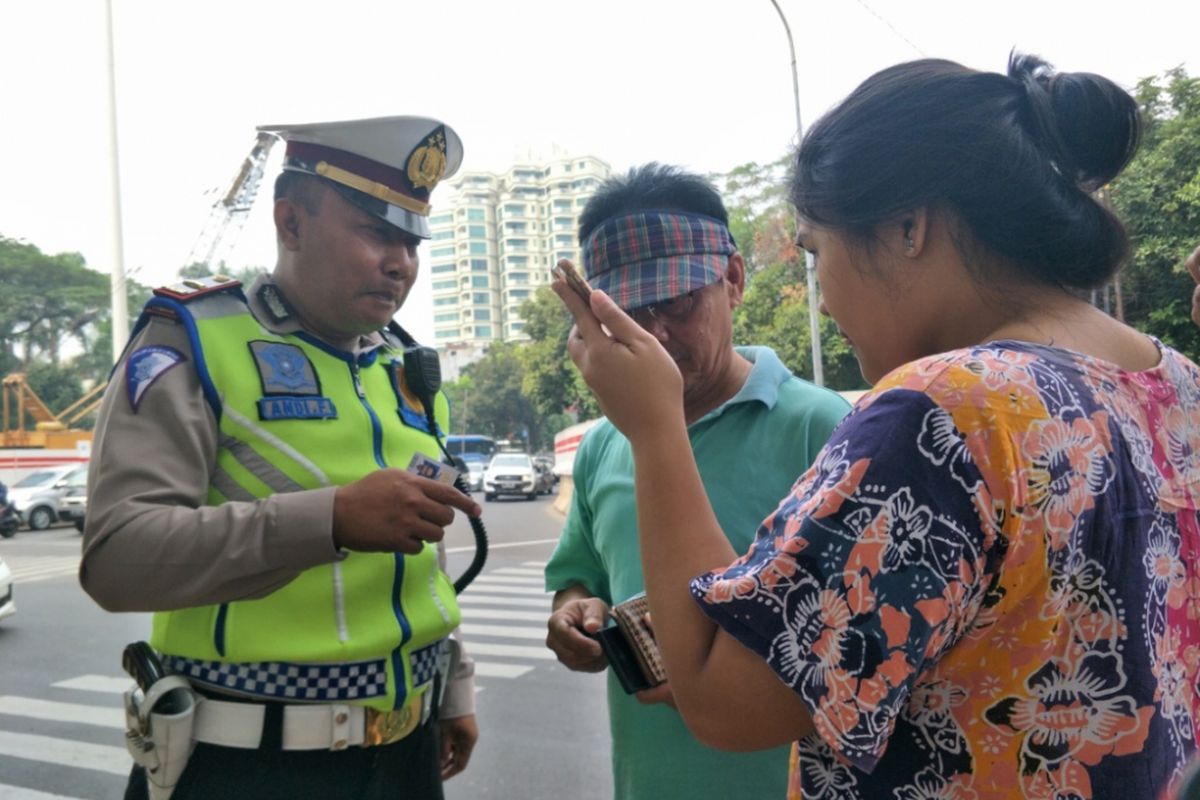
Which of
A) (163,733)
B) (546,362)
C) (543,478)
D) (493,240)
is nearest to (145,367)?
(163,733)

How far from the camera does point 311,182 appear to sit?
6.00 feet

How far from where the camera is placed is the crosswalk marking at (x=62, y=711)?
538 centimetres

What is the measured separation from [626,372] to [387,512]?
21.7 inches

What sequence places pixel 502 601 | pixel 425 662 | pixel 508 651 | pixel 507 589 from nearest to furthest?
pixel 425 662 < pixel 508 651 < pixel 502 601 < pixel 507 589

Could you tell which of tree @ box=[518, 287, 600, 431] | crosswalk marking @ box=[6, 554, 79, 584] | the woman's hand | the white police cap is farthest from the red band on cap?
tree @ box=[518, 287, 600, 431]

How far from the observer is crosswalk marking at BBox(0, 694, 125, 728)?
17.7 feet

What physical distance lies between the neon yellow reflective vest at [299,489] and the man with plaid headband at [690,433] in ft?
0.97

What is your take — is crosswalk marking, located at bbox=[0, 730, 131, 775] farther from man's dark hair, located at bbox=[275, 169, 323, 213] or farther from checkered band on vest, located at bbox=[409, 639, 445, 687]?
man's dark hair, located at bbox=[275, 169, 323, 213]

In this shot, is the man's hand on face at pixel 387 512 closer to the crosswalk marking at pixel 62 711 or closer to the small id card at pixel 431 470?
the small id card at pixel 431 470

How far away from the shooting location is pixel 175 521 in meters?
1.42

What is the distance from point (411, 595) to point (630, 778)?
1.70ft

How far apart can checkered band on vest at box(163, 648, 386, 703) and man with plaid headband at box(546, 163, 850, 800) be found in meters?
0.36

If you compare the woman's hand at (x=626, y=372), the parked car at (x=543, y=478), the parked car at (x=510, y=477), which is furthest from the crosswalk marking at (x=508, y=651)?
the parked car at (x=543, y=478)

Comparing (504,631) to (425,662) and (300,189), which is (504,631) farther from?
(300,189)
